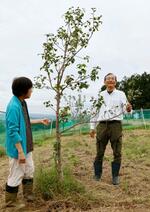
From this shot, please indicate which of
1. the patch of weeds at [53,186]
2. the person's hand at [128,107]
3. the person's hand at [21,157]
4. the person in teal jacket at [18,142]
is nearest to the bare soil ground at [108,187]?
the patch of weeds at [53,186]

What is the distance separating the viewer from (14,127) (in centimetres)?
447

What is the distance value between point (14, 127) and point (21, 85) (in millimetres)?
491

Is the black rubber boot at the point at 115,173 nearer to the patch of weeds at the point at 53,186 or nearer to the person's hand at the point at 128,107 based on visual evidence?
the person's hand at the point at 128,107

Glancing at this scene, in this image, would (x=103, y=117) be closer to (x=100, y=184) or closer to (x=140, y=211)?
(x=100, y=184)

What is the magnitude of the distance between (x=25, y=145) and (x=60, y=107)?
81cm

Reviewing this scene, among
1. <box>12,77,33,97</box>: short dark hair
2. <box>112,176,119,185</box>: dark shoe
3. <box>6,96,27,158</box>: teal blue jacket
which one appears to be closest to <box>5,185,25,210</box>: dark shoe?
<box>6,96,27,158</box>: teal blue jacket

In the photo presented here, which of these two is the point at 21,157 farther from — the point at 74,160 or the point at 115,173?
the point at 74,160

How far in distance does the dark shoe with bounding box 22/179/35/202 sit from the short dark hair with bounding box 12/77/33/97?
1.01m

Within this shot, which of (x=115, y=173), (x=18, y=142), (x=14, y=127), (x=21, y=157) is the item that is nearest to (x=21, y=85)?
(x=14, y=127)

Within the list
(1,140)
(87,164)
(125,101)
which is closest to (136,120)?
(1,140)

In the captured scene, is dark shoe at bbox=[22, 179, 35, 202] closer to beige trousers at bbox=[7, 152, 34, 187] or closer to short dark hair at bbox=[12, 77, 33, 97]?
beige trousers at bbox=[7, 152, 34, 187]

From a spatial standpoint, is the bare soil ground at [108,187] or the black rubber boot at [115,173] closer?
the bare soil ground at [108,187]

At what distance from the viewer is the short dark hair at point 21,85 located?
4.65 meters

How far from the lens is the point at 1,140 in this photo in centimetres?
1414
